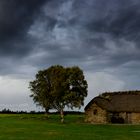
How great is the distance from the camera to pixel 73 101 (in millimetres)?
113625

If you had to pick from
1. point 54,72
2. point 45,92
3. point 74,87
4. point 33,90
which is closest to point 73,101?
point 74,87

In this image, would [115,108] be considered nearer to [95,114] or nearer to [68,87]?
[95,114]

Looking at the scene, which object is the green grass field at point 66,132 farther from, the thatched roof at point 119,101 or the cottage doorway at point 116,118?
the thatched roof at point 119,101

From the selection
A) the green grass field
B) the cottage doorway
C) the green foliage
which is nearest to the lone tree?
the green foliage

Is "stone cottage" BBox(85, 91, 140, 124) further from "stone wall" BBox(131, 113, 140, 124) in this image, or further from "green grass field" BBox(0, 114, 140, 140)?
"green grass field" BBox(0, 114, 140, 140)

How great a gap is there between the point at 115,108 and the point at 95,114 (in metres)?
5.46

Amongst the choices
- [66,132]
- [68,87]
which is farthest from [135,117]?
[66,132]

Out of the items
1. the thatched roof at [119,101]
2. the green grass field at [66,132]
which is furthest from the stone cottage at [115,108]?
the green grass field at [66,132]

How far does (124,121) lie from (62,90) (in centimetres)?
1760

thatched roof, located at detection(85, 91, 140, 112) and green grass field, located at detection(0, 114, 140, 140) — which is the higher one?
thatched roof, located at detection(85, 91, 140, 112)

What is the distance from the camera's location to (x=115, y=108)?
362 feet

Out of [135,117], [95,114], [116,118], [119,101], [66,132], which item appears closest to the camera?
[66,132]

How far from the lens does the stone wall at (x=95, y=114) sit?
361ft

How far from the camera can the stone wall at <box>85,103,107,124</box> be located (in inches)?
4335
